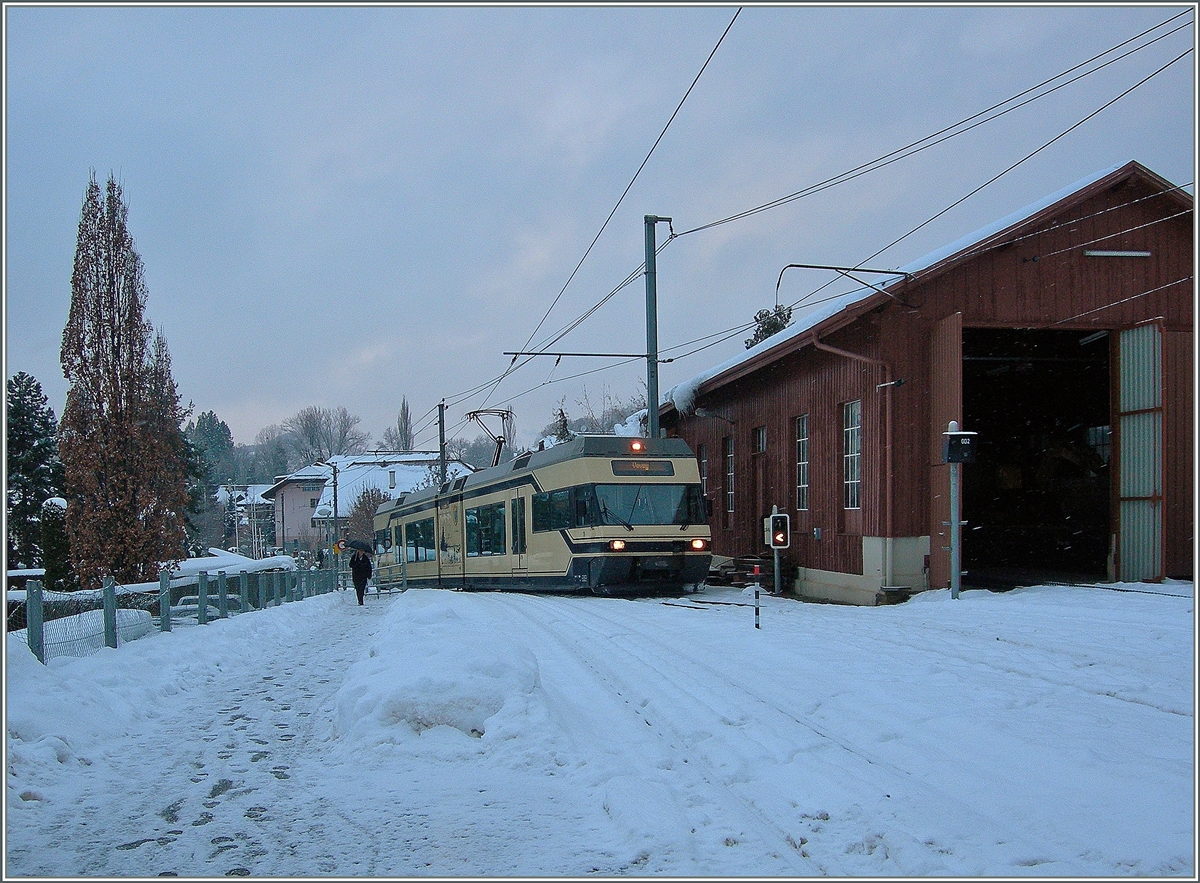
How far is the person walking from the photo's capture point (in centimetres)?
2367

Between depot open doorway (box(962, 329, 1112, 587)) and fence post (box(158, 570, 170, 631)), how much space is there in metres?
15.5

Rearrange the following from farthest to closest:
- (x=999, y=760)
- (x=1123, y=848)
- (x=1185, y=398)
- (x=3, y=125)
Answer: (x=1185, y=398) → (x=3, y=125) → (x=999, y=760) → (x=1123, y=848)

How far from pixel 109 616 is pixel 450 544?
58.8ft

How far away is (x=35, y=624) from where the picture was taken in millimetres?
8367

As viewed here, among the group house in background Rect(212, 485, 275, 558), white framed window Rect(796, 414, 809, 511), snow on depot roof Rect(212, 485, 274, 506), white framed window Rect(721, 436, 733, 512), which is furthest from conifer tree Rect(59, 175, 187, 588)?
snow on depot roof Rect(212, 485, 274, 506)

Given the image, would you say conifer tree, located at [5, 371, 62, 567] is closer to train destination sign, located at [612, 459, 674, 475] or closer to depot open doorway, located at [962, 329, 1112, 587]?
train destination sign, located at [612, 459, 674, 475]

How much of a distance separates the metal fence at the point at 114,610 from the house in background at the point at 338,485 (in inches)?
2862

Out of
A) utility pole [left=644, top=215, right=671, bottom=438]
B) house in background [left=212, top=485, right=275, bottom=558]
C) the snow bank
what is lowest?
house in background [left=212, top=485, right=275, bottom=558]

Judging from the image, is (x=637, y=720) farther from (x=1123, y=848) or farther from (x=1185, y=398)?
(x=1185, y=398)

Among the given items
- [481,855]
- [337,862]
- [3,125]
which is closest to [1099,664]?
[481,855]

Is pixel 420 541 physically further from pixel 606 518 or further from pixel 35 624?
pixel 35 624

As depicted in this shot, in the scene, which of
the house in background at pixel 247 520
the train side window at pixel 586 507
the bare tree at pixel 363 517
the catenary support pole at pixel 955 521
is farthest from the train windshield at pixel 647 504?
the house in background at pixel 247 520

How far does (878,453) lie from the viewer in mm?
17344

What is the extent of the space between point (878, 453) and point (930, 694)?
33.1 feet
